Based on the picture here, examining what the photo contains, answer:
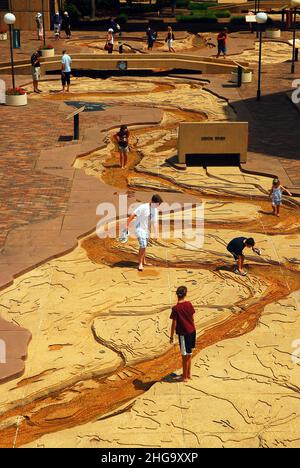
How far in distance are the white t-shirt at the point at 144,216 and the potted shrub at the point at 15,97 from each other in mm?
17284

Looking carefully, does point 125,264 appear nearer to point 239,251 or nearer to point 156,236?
point 156,236

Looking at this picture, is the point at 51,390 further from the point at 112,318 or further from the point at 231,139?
the point at 231,139

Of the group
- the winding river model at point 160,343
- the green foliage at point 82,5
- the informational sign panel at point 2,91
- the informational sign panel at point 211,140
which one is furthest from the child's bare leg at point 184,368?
the green foliage at point 82,5

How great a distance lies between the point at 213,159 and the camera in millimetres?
23484

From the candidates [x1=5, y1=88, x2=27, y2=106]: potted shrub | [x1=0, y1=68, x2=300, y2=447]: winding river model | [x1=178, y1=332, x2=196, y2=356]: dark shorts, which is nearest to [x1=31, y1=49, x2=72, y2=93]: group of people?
[x1=5, y1=88, x2=27, y2=106]: potted shrub

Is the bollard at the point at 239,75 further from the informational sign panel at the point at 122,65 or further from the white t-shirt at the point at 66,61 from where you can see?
the white t-shirt at the point at 66,61

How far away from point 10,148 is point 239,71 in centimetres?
1404

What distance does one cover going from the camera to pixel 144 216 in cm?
1514

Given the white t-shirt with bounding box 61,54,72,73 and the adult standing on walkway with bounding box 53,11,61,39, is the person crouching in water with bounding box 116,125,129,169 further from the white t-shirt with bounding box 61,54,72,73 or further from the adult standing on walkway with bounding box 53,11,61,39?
the adult standing on walkway with bounding box 53,11,61,39

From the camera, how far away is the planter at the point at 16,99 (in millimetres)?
31156

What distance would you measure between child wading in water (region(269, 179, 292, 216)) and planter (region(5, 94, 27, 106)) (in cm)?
1531

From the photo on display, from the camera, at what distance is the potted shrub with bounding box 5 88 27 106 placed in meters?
31.1

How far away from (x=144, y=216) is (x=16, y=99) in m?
17.5
